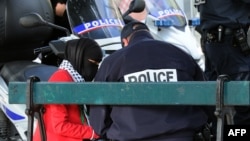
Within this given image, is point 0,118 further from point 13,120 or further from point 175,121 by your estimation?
point 175,121

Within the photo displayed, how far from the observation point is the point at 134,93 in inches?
94.5

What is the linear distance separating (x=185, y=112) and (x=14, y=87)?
78 centimetres

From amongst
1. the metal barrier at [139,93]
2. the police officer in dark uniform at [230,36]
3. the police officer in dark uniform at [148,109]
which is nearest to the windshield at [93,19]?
the police officer in dark uniform at [230,36]

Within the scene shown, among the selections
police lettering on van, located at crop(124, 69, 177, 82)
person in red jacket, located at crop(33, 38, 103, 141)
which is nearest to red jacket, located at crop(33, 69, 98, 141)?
person in red jacket, located at crop(33, 38, 103, 141)

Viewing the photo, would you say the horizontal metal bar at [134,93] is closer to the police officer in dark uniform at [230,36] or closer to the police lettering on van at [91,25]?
the police lettering on van at [91,25]

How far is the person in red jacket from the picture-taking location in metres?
3.44

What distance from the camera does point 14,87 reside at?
262 cm

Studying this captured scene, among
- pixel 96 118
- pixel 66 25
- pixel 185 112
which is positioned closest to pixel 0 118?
pixel 66 25

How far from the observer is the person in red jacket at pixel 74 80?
344 cm

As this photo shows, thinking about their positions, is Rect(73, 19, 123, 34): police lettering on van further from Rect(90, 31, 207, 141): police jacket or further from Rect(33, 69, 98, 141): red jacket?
Rect(90, 31, 207, 141): police jacket

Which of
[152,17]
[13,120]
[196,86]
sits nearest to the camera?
[196,86]

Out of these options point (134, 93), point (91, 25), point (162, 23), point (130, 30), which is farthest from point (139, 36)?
point (162, 23)

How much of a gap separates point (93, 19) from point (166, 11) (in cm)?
192

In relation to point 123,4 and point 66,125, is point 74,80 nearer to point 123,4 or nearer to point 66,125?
point 66,125
